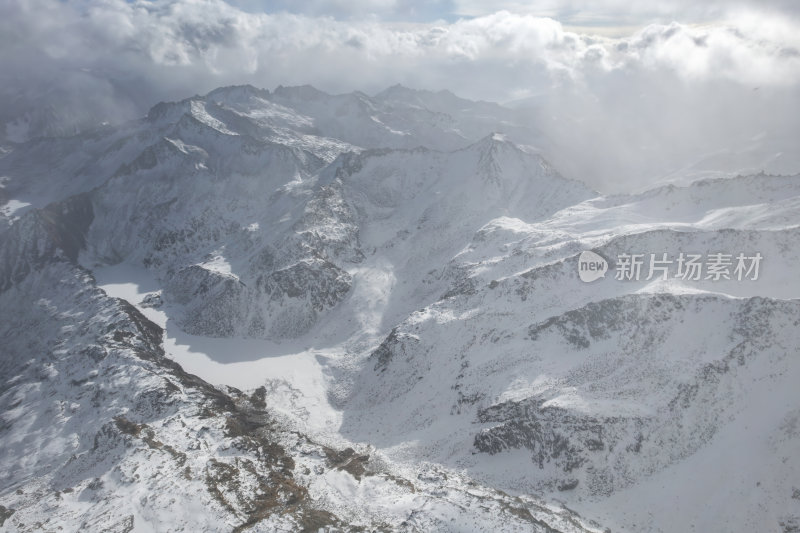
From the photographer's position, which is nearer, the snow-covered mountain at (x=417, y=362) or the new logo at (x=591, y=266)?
the snow-covered mountain at (x=417, y=362)

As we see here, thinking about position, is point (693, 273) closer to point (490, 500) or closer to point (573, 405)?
point (573, 405)

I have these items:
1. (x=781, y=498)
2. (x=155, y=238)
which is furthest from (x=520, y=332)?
(x=155, y=238)

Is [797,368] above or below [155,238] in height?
above

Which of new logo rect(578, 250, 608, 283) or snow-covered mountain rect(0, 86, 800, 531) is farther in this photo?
new logo rect(578, 250, 608, 283)

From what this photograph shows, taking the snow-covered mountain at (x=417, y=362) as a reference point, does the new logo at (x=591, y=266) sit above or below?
above

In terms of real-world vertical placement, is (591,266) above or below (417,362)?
above

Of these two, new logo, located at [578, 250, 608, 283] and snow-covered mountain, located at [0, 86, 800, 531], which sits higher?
new logo, located at [578, 250, 608, 283]

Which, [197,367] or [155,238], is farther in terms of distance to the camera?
[155,238]

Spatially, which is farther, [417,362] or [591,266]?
[591,266]
